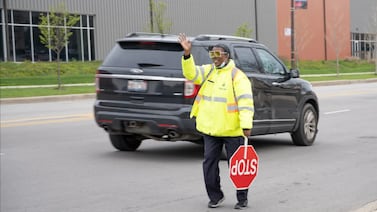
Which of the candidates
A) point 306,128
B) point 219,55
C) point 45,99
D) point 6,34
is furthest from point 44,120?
point 6,34

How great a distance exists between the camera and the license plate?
952 cm

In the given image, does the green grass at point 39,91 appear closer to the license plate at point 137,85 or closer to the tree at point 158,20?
the tree at point 158,20

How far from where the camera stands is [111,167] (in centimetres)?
916

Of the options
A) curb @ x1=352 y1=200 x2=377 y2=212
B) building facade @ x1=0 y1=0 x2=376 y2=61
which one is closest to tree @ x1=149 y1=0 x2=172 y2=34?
building facade @ x1=0 y1=0 x2=376 y2=61

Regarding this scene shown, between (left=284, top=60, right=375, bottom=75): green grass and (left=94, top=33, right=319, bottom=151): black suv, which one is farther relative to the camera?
(left=284, top=60, right=375, bottom=75): green grass

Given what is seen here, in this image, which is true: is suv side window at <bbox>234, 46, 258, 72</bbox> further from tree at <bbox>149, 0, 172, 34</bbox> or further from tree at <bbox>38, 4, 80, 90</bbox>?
tree at <bbox>149, 0, 172, 34</bbox>

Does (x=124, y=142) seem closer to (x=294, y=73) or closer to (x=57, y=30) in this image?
(x=294, y=73)

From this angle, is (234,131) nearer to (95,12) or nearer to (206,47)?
(206,47)

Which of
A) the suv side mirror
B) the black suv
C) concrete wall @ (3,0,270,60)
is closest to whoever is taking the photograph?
the black suv

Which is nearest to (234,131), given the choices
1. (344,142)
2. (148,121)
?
(148,121)

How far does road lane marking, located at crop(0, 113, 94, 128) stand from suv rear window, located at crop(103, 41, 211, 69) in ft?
19.3

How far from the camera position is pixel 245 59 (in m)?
10.2

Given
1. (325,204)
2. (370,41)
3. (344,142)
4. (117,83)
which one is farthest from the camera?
(370,41)

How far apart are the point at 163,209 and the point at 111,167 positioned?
2630mm
